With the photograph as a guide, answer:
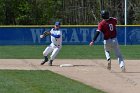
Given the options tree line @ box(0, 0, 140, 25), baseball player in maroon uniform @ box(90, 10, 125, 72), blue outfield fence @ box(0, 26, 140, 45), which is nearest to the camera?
baseball player in maroon uniform @ box(90, 10, 125, 72)

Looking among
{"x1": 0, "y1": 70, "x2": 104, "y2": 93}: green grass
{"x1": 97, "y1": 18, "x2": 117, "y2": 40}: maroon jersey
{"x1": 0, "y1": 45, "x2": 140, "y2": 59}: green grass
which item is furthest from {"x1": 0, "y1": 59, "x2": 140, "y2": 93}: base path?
{"x1": 0, "y1": 45, "x2": 140, "y2": 59}: green grass

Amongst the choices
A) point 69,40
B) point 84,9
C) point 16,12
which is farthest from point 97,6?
point 69,40

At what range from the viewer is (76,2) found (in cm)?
6800

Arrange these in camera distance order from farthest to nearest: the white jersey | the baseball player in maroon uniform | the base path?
the white jersey < the baseball player in maroon uniform < the base path

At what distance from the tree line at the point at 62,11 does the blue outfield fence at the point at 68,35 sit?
2021 centimetres

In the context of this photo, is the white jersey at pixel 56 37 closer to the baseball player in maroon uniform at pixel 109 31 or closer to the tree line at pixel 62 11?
the baseball player in maroon uniform at pixel 109 31

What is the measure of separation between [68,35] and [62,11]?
27208mm

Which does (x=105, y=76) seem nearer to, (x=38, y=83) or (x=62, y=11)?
(x=38, y=83)

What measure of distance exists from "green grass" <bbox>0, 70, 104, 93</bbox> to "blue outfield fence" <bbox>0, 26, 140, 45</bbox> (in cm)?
2215

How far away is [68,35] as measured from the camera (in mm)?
38750

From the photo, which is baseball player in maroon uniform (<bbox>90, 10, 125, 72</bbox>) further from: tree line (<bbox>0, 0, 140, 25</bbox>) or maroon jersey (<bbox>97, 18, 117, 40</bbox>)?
tree line (<bbox>0, 0, 140, 25</bbox>)

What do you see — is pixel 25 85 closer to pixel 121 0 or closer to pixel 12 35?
pixel 12 35

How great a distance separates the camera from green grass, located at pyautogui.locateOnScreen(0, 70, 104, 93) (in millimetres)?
11539

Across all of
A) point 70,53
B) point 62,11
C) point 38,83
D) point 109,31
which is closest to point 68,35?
point 70,53
